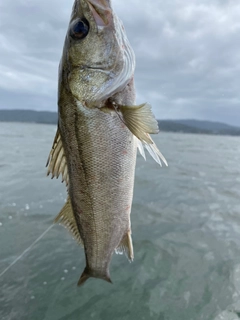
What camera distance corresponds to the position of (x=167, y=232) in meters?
7.29

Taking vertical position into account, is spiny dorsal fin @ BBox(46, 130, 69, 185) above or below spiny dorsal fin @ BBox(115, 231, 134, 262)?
above

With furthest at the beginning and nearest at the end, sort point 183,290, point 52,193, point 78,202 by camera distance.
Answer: point 52,193 → point 183,290 → point 78,202

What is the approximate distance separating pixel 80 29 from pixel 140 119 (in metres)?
0.80

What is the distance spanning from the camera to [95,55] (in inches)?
85.4

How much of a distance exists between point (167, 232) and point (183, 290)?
234 centimetres

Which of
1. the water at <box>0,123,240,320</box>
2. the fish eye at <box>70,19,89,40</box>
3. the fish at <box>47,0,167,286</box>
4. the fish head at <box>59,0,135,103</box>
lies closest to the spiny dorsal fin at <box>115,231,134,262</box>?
the fish at <box>47,0,167,286</box>

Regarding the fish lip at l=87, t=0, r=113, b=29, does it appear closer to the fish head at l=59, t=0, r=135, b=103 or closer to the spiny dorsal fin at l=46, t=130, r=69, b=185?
the fish head at l=59, t=0, r=135, b=103

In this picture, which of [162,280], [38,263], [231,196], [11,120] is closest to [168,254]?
[162,280]

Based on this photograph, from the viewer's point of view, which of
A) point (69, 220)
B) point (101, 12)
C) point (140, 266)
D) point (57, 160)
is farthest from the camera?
point (140, 266)

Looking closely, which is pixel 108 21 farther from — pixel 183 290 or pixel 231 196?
pixel 231 196

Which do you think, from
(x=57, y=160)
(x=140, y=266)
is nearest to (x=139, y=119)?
(x=57, y=160)

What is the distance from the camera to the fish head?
7.02 feet

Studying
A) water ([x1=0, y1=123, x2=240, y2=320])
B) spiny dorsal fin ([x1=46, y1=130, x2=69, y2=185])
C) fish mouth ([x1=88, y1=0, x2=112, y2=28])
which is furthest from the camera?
water ([x1=0, y1=123, x2=240, y2=320])

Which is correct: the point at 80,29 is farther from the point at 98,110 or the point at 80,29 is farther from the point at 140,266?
the point at 140,266
